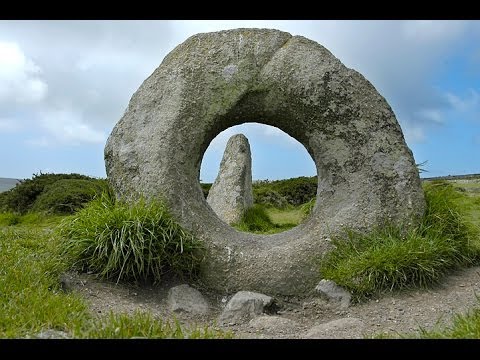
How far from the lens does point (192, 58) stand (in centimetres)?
764

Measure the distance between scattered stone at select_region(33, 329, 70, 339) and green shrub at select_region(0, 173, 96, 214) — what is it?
12299mm

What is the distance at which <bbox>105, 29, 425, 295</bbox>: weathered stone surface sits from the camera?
23.6 feet

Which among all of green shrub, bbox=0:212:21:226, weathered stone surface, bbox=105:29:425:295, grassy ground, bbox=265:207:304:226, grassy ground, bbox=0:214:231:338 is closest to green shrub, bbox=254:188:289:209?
grassy ground, bbox=265:207:304:226

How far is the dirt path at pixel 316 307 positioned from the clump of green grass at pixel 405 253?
180 mm

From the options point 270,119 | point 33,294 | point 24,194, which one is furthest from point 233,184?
point 33,294

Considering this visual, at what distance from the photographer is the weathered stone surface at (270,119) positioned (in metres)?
7.19

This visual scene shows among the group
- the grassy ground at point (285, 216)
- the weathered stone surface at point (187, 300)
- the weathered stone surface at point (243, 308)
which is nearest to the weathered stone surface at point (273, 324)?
the weathered stone surface at point (243, 308)

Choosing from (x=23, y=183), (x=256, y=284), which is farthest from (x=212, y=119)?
(x=23, y=183)

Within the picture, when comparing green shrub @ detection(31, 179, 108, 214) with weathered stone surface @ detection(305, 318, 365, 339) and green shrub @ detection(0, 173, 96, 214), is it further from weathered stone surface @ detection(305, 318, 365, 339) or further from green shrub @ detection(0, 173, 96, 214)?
weathered stone surface @ detection(305, 318, 365, 339)

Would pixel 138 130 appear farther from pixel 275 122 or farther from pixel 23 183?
pixel 23 183

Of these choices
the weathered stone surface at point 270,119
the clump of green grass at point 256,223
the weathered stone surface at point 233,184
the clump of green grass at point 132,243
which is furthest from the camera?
the weathered stone surface at point 233,184

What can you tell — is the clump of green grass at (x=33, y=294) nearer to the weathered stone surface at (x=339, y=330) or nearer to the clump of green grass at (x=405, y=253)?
the weathered stone surface at (x=339, y=330)
